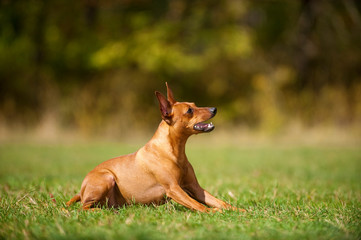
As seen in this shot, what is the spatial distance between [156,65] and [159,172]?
1437 centimetres

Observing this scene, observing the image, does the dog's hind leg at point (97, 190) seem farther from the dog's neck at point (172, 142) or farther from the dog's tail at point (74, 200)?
the dog's neck at point (172, 142)

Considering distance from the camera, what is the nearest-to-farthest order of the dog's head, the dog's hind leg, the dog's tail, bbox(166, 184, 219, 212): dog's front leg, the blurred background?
bbox(166, 184, 219, 212): dog's front leg → the dog's hind leg → the dog's head → the dog's tail → the blurred background

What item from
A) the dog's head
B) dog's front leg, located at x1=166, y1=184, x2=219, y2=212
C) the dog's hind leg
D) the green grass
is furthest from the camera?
the dog's head

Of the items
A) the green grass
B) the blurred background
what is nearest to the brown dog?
the green grass

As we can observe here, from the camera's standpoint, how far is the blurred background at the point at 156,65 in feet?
57.6

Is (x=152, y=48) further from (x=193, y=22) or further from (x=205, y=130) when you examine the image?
(x=205, y=130)

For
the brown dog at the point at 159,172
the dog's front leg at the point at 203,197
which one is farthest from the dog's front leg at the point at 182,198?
the dog's front leg at the point at 203,197

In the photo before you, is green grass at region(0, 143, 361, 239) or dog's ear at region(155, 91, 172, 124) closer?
green grass at region(0, 143, 361, 239)

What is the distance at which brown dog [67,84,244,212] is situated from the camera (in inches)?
160

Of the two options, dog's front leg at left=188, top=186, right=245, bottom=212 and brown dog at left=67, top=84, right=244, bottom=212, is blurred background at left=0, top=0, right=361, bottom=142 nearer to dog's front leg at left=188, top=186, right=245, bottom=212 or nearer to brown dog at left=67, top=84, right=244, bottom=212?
dog's front leg at left=188, top=186, right=245, bottom=212

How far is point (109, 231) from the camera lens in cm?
308

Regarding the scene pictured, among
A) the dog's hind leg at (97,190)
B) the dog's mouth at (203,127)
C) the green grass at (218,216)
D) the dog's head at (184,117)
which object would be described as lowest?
the green grass at (218,216)

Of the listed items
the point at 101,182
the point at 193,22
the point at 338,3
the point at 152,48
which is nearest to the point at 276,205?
the point at 101,182

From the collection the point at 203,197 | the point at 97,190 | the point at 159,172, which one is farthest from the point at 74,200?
the point at 203,197
